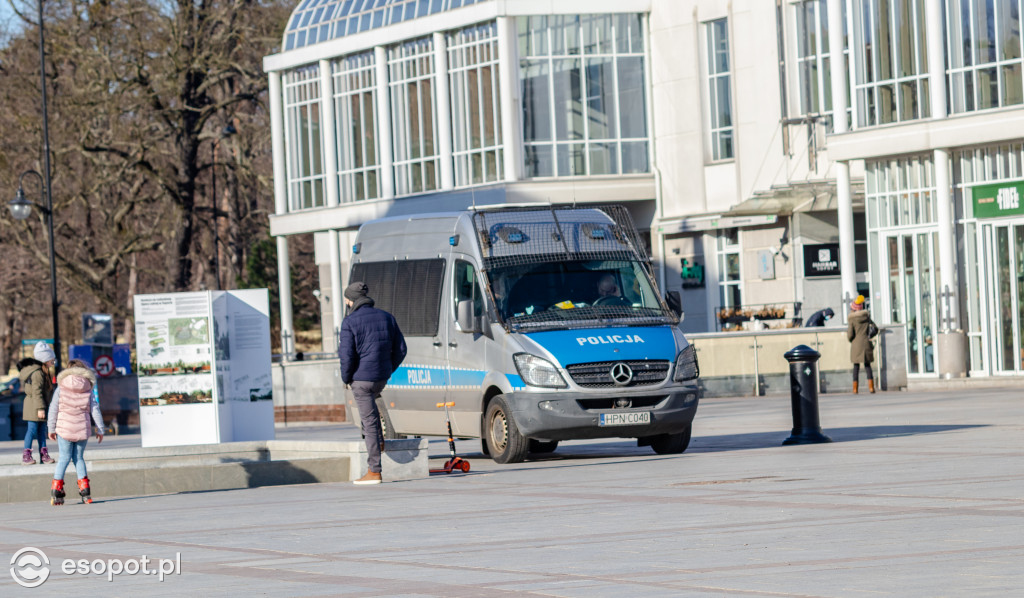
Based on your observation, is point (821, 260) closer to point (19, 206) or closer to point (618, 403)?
point (19, 206)

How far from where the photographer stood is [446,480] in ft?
51.8

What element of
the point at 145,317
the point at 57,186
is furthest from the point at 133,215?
the point at 145,317

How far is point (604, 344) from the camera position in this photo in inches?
657

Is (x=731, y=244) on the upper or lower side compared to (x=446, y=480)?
upper

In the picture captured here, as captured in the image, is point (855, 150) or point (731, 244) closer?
point (855, 150)

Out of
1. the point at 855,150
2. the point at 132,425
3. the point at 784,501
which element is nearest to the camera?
the point at 784,501

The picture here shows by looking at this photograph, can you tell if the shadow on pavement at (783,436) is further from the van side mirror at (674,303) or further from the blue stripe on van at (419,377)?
the blue stripe on van at (419,377)

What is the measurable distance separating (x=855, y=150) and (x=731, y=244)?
7983 mm

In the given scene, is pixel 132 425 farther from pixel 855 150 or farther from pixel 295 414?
pixel 855 150

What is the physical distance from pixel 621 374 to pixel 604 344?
33cm

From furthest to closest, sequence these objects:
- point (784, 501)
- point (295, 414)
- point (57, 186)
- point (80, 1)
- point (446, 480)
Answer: point (57, 186) → point (80, 1) → point (295, 414) → point (446, 480) → point (784, 501)

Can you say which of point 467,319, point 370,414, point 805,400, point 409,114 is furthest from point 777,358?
point 370,414

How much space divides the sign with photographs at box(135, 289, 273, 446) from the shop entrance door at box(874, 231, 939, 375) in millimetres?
18840

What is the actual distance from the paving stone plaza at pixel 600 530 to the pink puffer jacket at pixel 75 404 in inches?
26.0
